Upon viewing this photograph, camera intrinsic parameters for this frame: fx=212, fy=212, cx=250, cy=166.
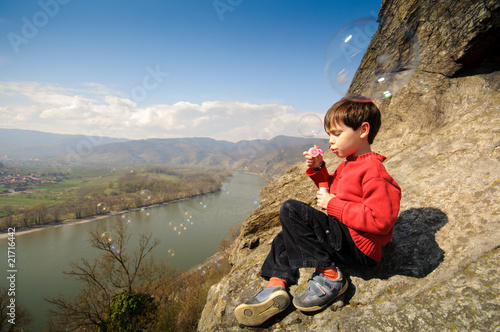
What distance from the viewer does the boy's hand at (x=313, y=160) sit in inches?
109

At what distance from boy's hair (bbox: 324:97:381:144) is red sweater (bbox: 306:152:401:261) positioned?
1.16 feet

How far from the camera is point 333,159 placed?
20.4ft

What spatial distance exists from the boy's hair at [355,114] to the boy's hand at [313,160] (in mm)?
514

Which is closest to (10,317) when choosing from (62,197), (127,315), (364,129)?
(127,315)

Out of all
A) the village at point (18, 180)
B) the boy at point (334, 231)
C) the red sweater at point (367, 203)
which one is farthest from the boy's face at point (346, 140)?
the village at point (18, 180)

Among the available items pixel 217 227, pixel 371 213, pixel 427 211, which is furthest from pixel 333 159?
pixel 217 227

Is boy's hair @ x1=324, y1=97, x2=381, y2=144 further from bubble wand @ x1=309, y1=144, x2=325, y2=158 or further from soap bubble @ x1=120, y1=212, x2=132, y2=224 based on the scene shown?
soap bubble @ x1=120, y1=212, x2=132, y2=224

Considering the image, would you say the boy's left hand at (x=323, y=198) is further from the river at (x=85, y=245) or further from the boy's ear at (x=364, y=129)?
the river at (x=85, y=245)

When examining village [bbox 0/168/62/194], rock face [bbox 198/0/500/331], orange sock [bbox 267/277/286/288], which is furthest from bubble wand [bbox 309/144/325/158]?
village [bbox 0/168/62/194]

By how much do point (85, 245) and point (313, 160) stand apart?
48339mm

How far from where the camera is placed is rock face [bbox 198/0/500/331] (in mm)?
1964

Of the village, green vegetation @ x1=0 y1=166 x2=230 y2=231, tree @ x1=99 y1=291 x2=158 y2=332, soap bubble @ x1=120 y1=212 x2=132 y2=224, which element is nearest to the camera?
tree @ x1=99 y1=291 x2=158 y2=332

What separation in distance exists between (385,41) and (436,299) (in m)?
7.08

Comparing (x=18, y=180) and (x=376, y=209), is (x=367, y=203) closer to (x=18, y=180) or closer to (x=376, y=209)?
(x=376, y=209)
